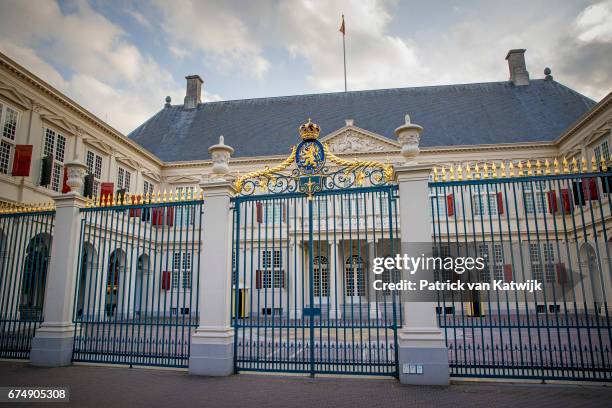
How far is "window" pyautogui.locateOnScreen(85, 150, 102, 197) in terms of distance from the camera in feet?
61.6

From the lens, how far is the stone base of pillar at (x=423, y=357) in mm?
5648

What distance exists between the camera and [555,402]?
4.84 meters

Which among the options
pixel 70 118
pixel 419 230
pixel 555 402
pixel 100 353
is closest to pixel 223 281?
pixel 100 353

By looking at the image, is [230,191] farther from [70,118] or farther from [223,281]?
[70,118]

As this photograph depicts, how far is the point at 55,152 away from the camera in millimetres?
16703

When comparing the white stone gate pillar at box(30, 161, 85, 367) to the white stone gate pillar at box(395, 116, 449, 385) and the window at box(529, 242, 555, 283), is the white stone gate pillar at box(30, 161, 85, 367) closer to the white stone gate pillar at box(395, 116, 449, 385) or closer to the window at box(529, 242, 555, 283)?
the white stone gate pillar at box(395, 116, 449, 385)

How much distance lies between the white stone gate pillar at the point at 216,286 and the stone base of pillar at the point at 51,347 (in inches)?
104

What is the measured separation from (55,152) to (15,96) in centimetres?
274

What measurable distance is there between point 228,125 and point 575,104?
2186 cm

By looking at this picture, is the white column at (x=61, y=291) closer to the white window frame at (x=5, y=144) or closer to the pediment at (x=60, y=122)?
the white window frame at (x=5, y=144)

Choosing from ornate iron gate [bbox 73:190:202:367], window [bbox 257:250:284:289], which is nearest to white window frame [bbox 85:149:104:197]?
window [bbox 257:250:284:289]

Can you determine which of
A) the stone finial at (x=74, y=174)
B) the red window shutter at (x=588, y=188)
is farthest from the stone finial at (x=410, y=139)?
the stone finial at (x=74, y=174)

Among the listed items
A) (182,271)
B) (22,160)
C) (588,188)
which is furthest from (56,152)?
(588,188)

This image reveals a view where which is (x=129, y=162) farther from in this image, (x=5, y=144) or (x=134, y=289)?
(x=134, y=289)
